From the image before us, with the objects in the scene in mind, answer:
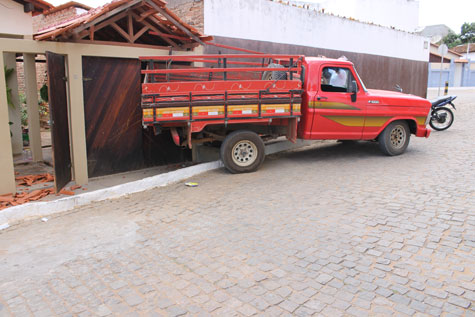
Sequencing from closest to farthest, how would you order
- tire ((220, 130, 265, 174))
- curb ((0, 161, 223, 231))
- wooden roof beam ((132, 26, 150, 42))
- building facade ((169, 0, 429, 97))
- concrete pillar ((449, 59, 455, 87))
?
1. curb ((0, 161, 223, 231))
2. tire ((220, 130, 265, 174))
3. wooden roof beam ((132, 26, 150, 42))
4. building facade ((169, 0, 429, 97))
5. concrete pillar ((449, 59, 455, 87))

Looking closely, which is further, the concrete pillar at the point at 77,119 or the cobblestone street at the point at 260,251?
the concrete pillar at the point at 77,119

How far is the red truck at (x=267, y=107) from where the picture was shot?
7.32m

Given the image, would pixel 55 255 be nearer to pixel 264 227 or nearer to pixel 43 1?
pixel 264 227

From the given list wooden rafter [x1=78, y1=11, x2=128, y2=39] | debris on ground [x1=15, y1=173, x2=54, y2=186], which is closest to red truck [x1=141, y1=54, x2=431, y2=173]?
wooden rafter [x1=78, y1=11, x2=128, y2=39]

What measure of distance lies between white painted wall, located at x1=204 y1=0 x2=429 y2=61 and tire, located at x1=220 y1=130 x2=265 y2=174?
12.7ft

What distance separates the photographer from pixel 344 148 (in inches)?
399

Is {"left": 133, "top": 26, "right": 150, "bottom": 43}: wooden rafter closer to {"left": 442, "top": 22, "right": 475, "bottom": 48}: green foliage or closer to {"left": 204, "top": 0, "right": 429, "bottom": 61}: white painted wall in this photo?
{"left": 204, "top": 0, "right": 429, "bottom": 61}: white painted wall

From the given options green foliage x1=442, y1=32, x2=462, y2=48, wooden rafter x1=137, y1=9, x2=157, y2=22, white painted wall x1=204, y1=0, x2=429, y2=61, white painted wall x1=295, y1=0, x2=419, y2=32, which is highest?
green foliage x1=442, y1=32, x2=462, y2=48

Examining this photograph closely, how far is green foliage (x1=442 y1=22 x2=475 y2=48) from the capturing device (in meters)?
56.7

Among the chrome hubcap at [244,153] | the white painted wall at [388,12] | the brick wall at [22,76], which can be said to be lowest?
the chrome hubcap at [244,153]

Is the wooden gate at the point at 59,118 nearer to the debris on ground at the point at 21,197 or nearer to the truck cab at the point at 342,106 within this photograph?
the debris on ground at the point at 21,197

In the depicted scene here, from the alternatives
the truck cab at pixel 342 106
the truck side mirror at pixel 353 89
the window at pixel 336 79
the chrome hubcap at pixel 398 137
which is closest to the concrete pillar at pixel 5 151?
the truck cab at pixel 342 106

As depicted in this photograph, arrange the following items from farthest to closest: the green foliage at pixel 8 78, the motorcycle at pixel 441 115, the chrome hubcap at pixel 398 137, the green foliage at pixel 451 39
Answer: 1. the green foliage at pixel 451 39
2. the motorcycle at pixel 441 115
3. the green foliage at pixel 8 78
4. the chrome hubcap at pixel 398 137

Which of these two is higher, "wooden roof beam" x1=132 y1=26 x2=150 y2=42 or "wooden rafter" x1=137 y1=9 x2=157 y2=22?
"wooden rafter" x1=137 y1=9 x2=157 y2=22
